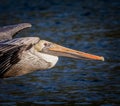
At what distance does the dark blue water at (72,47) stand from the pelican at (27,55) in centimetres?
64

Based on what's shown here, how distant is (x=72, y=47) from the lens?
13414 mm

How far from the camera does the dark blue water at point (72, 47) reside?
944 cm

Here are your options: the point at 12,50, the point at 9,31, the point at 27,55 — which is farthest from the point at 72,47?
the point at 12,50

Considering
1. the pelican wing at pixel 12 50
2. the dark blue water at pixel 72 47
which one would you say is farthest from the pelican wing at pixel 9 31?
the pelican wing at pixel 12 50

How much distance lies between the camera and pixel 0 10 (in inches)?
754

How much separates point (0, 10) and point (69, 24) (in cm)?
380

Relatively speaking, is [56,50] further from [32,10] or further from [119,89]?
[32,10]

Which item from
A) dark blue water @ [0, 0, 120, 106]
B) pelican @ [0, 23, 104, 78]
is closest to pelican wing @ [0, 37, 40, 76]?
pelican @ [0, 23, 104, 78]

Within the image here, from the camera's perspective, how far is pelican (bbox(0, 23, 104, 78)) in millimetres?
8502

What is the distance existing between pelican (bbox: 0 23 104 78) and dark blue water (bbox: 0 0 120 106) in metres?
0.64

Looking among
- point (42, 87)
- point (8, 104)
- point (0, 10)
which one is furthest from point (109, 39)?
point (0, 10)

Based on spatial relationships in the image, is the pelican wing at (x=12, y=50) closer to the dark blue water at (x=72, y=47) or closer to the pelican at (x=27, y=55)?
the pelican at (x=27, y=55)

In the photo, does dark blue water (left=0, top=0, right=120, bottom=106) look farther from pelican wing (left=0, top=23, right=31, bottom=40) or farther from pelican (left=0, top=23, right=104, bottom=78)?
pelican wing (left=0, top=23, right=31, bottom=40)

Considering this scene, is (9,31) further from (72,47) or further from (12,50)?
(72,47)
